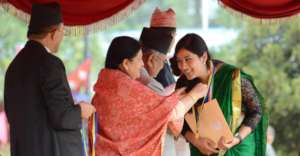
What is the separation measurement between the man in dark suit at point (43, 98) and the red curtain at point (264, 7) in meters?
1.54

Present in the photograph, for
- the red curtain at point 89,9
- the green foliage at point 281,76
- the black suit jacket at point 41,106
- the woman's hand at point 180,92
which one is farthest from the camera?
the green foliage at point 281,76

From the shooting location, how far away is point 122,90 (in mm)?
3240

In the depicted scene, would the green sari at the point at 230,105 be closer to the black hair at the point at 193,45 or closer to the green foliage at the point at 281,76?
the black hair at the point at 193,45

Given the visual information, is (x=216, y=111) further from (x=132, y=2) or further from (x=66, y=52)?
(x=66, y=52)

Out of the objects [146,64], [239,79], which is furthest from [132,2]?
[239,79]

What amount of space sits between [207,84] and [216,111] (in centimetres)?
15

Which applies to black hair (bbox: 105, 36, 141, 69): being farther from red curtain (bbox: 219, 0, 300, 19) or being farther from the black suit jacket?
red curtain (bbox: 219, 0, 300, 19)

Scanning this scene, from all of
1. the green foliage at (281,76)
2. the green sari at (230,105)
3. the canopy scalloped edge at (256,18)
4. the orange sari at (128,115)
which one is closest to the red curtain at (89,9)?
the canopy scalloped edge at (256,18)

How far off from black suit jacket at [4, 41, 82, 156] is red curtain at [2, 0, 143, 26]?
3.93 feet

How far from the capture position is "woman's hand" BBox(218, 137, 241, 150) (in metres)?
3.57

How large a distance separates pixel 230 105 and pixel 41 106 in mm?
994

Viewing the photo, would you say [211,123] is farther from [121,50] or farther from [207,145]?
[121,50]

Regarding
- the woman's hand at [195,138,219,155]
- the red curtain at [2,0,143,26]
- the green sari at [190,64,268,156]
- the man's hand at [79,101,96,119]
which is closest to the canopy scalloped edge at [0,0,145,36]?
the red curtain at [2,0,143,26]

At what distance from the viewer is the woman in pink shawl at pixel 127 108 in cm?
325
